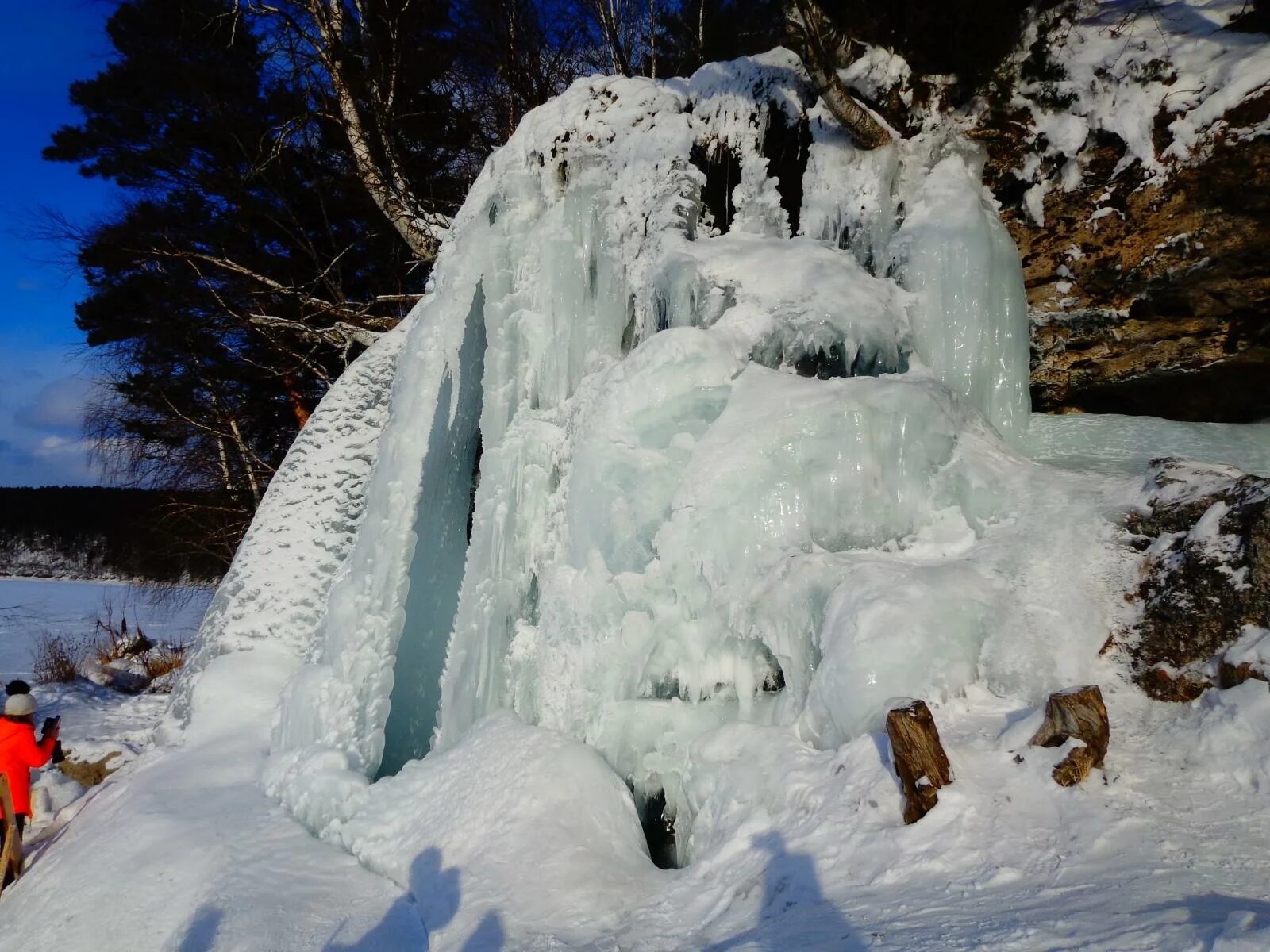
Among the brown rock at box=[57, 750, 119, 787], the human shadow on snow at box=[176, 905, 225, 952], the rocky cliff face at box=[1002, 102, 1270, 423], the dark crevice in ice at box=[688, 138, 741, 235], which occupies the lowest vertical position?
the brown rock at box=[57, 750, 119, 787]

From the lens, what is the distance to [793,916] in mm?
2246

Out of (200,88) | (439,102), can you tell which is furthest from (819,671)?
(200,88)

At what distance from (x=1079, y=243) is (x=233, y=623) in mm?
5922

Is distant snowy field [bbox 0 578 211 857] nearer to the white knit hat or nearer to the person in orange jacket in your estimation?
the person in orange jacket

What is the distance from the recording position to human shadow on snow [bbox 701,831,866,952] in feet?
6.70

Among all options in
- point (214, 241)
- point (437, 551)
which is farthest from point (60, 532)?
point (437, 551)

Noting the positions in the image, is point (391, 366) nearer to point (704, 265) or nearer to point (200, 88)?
point (704, 265)

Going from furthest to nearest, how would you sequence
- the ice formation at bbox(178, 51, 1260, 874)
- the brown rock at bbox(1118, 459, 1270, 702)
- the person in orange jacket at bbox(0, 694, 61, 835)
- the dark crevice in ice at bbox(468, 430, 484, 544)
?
the dark crevice in ice at bbox(468, 430, 484, 544) → the person in orange jacket at bbox(0, 694, 61, 835) → the ice formation at bbox(178, 51, 1260, 874) → the brown rock at bbox(1118, 459, 1270, 702)

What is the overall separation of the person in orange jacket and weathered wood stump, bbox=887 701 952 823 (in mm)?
5066

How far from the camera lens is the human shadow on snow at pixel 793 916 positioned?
2.04 meters

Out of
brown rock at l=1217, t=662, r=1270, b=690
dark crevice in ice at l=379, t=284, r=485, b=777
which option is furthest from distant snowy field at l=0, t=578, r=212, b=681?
brown rock at l=1217, t=662, r=1270, b=690

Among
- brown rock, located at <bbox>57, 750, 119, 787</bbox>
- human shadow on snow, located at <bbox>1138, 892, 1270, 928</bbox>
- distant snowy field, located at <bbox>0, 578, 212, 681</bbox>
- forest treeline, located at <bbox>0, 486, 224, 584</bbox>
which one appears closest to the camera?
human shadow on snow, located at <bbox>1138, 892, 1270, 928</bbox>

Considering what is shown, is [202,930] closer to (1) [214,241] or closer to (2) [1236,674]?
(2) [1236,674]

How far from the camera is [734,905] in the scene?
246cm
